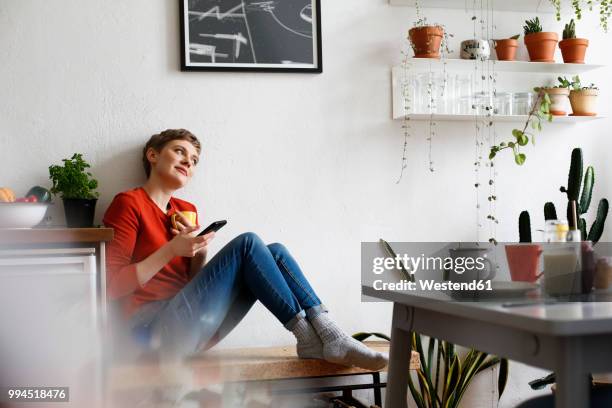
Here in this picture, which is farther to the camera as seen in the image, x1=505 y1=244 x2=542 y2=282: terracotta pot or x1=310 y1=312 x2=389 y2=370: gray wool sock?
x1=310 y1=312 x2=389 y2=370: gray wool sock

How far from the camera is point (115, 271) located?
103 inches

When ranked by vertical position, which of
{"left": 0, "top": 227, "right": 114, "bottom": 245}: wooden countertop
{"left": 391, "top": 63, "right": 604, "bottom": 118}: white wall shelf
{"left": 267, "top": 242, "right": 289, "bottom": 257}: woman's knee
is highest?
{"left": 391, "top": 63, "right": 604, "bottom": 118}: white wall shelf

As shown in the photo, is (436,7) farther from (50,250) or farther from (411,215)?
(50,250)

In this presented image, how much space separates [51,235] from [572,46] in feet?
7.47

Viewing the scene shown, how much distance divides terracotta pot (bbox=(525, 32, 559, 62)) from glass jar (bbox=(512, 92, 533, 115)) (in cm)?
16

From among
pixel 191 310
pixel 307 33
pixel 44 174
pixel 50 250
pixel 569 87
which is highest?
pixel 307 33

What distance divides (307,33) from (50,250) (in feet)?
4.49

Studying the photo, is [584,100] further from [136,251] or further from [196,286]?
[136,251]

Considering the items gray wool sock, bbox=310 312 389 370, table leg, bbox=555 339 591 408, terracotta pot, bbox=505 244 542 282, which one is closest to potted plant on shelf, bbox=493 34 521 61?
gray wool sock, bbox=310 312 389 370

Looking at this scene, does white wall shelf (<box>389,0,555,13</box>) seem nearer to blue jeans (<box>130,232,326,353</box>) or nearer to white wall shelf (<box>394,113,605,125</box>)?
white wall shelf (<box>394,113,605,125</box>)

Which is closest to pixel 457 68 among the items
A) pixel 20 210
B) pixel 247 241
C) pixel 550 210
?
pixel 550 210

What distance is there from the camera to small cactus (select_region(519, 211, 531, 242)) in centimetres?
A: 323

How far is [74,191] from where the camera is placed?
2.81m

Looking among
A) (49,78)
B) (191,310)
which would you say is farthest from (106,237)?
(49,78)
